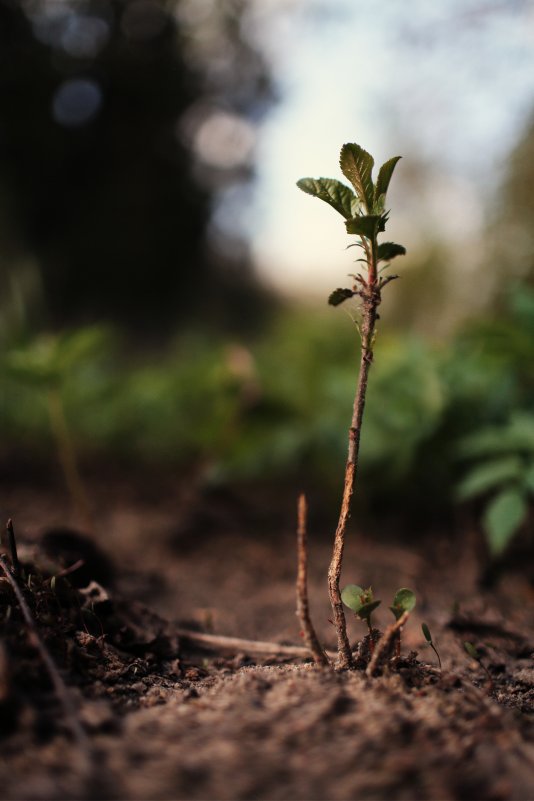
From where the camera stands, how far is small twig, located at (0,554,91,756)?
2.51 feet

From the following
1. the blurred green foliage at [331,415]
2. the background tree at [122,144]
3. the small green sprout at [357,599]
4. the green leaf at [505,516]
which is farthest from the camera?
the background tree at [122,144]

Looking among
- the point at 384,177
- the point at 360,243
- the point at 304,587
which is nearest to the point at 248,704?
the point at 304,587

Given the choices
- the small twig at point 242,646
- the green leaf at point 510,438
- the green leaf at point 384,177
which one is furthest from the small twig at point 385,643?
the green leaf at point 510,438

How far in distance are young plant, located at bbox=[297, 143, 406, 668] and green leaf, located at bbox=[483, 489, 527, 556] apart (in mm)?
740

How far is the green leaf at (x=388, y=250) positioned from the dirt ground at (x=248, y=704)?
27.3 inches

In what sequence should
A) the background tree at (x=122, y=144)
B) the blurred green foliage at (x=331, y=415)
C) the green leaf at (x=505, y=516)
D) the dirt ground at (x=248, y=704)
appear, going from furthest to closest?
1. the background tree at (x=122, y=144)
2. the blurred green foliage at (x=331, y=415)
3. the green leaf at (x=505, y=516)
4. the dirt ground at (x=248, y=704)

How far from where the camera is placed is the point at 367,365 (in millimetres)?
1029

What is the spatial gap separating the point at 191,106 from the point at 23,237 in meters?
3.01

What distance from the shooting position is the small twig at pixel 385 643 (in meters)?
0.97

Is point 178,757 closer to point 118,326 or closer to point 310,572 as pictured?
point 310,572

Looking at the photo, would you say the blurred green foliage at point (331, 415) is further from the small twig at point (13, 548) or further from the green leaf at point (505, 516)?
the small twig at point (13, 548)

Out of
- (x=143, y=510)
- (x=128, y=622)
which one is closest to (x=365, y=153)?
(x=128, y=622)

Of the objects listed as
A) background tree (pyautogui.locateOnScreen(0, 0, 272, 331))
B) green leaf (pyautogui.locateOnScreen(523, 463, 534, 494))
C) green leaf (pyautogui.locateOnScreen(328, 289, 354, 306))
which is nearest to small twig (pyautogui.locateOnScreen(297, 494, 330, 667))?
green leaf (pyautogui.locateOnScreen(328, 289, 354, 306))

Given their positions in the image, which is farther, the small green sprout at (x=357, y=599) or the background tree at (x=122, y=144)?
the background tree at (x=122, y=144)
